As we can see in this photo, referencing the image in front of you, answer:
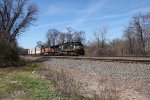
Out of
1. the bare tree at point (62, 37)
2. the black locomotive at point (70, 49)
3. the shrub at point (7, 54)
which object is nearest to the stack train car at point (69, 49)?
the black locomotive at point (70, 49)

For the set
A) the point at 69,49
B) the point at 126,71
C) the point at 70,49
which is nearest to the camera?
the point at 126,71

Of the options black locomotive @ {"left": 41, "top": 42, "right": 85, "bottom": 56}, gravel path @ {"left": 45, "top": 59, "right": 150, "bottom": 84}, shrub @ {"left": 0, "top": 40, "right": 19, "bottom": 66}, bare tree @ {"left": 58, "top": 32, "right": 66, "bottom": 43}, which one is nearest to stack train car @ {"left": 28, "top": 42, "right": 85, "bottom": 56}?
black locomotive @ {"left": 41, "top": 42, "right": 85, "bottom": 56}

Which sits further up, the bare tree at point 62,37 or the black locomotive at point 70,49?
the bare tree at point 62,37

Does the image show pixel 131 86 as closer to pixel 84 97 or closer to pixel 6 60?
pixel 84 97

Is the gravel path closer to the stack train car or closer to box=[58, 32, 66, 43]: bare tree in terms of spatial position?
the stack train car

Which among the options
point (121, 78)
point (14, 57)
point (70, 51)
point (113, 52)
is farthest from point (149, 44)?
point (121, 78)

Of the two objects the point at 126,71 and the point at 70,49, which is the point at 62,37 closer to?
the point at 70,49

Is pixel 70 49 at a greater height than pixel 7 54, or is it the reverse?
pixel 70 49

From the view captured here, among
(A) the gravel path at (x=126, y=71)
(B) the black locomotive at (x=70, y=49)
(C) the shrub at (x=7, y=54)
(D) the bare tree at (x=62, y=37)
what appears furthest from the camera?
(D) the bare tree at (x=62, y=37)

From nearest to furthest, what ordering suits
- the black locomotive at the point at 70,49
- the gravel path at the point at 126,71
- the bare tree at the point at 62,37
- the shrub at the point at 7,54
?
the gravel path at the point at 126,71 → the shrub at the point at 7,54 → the black locomotive at the point at 70,49 → the bare tree at the point at 62,37

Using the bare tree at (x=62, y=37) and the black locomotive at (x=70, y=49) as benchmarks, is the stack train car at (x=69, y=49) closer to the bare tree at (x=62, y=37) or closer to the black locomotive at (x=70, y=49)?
the black locomotive at (x=70, y=49)

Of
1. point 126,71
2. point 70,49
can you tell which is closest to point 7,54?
point 70,49

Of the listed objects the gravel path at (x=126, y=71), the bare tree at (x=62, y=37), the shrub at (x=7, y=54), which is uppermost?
the bare tree at (x=62, y=37)

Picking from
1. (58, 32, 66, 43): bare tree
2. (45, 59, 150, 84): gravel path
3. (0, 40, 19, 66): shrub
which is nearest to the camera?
(45, 59, 150, 84): gravel path
